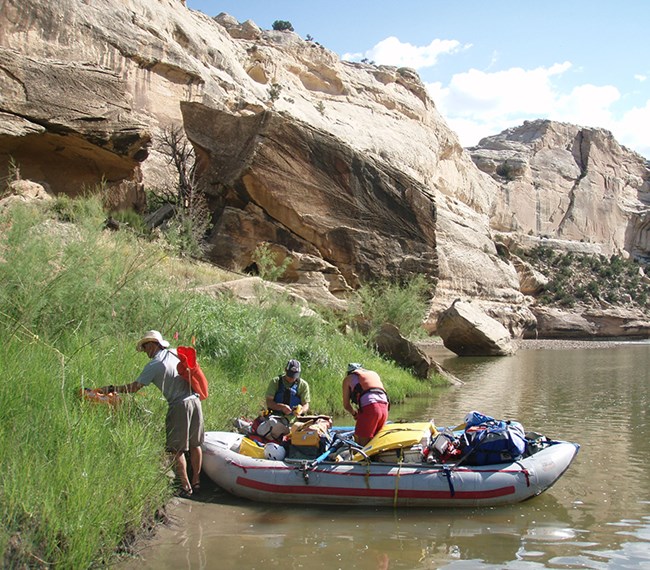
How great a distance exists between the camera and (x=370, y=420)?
718 centimetres

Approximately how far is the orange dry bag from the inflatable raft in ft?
3.37

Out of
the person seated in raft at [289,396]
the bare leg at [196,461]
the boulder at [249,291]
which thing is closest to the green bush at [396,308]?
the boulder at [249,291]

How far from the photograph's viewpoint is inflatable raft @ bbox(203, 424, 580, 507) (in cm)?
649

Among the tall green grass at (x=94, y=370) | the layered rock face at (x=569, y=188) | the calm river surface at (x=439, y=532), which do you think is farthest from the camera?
the layered rock face at (x=569, y=188)

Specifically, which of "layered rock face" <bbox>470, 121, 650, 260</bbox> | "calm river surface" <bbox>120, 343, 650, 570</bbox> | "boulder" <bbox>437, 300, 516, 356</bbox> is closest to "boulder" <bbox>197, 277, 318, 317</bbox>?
"calm river surface" <bbox>120, 343, 650, 570</bbox>

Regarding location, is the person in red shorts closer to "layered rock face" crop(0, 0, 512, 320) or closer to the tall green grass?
the tall green grass

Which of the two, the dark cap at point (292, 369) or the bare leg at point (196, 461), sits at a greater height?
the dark cap at point (292, 369)

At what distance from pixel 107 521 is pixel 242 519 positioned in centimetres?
186

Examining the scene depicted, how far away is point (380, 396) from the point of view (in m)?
7.33

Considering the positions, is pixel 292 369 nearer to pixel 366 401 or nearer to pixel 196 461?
pixel 366 401

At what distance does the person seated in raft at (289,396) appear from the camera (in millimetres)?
8156

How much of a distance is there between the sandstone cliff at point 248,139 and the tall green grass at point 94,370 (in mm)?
7121

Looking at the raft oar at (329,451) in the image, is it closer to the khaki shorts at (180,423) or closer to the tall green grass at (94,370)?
the khaki shorts at (180,423)

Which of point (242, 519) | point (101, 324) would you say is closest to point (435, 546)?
point (242, 519)
